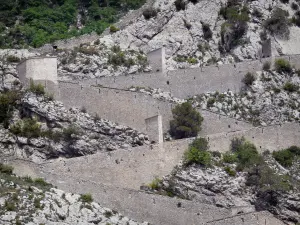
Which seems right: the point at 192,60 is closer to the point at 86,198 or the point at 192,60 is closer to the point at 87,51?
the point at 87,51

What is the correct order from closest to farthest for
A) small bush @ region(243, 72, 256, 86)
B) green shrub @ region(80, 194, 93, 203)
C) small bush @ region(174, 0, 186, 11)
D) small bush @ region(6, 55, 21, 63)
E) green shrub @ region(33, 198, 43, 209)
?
green shrub @ region(33, 198, 43, 209) < green shrub @ region(80, 194, 93, 203) < small bush @ region(6, 55, 21, 63) < small bush @ region(243, 72, 256, 86) < small bush @ region(174, 0, 186, 11)

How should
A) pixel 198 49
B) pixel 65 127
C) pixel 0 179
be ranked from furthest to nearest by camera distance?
pixel 198 49 < pixel 65 127 < pixel 0 179

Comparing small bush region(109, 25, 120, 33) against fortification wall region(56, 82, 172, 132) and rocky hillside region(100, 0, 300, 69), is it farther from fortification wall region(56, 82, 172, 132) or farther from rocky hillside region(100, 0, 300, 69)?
fortification wall region(56, 82, 172, 132)

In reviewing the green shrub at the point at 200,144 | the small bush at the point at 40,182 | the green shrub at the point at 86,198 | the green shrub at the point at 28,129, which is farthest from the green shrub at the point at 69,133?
the green shrub at the point at 200,144

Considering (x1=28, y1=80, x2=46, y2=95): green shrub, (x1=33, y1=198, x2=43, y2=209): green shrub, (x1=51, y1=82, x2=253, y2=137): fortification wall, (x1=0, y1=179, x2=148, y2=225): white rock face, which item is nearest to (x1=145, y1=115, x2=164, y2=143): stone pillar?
(x1=51, y1=82, x2=253, y2=137): fortification wall

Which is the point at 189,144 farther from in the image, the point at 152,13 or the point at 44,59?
the point at 152,13

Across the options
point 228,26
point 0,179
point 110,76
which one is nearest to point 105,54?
point 110,76

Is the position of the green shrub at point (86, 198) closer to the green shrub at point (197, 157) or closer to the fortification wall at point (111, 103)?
the green shrub at point (197, 157)
